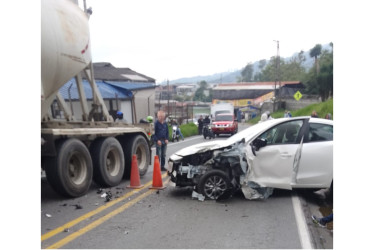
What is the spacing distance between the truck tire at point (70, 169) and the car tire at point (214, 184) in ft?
7.47

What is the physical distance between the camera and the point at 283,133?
23.2 feet

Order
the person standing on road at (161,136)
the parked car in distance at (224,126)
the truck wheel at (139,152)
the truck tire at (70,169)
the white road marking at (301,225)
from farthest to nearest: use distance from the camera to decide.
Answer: the parked car in distance at (224,126)
the person standing on road at (161,136)
the truck wheel at (139,152)
the truck tire at (70,169)
the white road marking at (301,225)

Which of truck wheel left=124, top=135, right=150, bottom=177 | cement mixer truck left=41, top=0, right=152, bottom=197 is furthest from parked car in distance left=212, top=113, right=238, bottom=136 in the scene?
cement mixer truck left=41, top=0, right=152, bottom=197

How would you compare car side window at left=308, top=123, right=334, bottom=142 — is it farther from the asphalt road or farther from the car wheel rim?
the car wheel rim

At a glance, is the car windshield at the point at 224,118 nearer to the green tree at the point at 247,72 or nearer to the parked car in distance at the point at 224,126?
the parked car in distance at the point at 224,126

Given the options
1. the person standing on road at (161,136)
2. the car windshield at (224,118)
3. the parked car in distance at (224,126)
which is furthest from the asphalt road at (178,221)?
the car windshield at (224,118)

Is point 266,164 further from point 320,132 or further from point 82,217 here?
point 82,217

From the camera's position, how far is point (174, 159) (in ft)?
23.5

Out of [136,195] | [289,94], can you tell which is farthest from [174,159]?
[289,94]

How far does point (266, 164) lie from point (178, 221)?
82.5 inches

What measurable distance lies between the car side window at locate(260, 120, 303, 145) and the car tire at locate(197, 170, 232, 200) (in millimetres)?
1101

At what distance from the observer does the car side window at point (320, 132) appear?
22.6 feet

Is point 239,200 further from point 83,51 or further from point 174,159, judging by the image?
point 83,51

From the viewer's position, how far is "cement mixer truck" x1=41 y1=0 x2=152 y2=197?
A: 6164 mm
